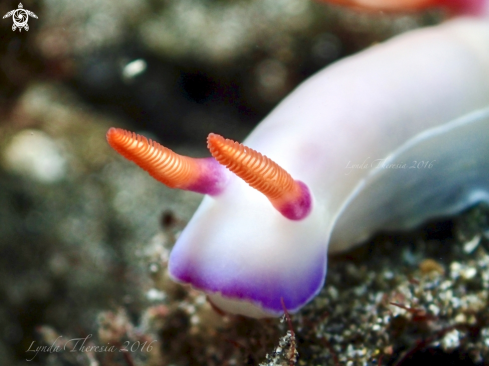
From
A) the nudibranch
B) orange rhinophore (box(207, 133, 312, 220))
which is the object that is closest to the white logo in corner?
the nudibranch

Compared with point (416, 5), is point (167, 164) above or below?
below

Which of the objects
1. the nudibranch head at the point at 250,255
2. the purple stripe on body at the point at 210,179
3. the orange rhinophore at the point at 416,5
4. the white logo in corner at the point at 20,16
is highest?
the orange rhinophore at the point at 416,5

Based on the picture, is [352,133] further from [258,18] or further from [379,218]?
[258,18]

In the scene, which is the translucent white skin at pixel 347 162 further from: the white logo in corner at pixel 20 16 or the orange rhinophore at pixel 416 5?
the white logo in corner at pixel 20 16

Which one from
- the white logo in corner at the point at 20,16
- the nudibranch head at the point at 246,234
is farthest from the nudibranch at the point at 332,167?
the white logo in corner at the point at 20,16

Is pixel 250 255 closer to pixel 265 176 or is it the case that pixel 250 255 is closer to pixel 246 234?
pixel 246 234

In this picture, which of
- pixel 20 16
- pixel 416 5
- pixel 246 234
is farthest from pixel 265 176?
pixel 20 16

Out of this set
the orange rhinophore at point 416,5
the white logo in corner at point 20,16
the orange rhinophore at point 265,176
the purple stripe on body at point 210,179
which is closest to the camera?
the orange rhinophore at point 265,176

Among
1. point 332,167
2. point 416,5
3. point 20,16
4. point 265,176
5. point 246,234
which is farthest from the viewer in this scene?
point 20,16
